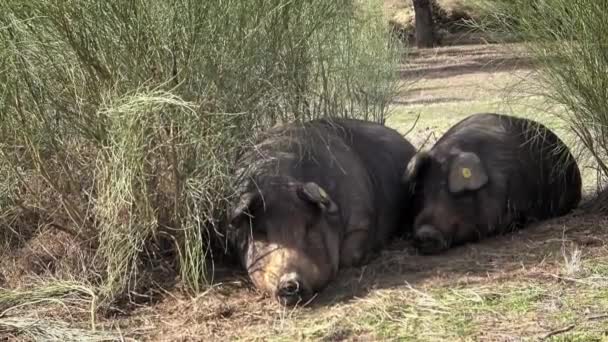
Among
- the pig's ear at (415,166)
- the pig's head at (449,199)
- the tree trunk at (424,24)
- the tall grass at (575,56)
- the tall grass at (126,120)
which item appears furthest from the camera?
the tree trunk at (424,24)

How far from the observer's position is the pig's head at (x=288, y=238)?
5.18 m

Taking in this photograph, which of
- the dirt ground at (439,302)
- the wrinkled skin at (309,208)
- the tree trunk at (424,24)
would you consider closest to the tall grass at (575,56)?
the dirt ground at (439,302)

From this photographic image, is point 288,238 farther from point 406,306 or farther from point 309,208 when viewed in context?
point 406,306

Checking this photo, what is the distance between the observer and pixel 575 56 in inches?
245

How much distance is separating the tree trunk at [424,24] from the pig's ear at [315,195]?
16.4 m

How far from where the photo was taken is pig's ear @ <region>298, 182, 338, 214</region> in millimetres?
5430

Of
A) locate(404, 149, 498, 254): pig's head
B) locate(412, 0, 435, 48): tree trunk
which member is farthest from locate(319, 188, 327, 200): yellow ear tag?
locate(412, 0, 435, 48): tree trunk

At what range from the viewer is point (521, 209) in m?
6.69

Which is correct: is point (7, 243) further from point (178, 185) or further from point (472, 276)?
point (472, 276)

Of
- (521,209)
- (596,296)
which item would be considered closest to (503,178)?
(521,209)

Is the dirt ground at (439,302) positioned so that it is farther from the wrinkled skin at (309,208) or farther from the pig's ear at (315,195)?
the pig's ear at (315,195)

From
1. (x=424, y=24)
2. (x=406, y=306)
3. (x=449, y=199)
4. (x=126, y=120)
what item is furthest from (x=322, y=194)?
(x=424, y=24)

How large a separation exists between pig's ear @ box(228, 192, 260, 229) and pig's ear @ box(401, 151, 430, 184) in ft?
5.16

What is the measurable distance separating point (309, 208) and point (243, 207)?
1.29 feet
